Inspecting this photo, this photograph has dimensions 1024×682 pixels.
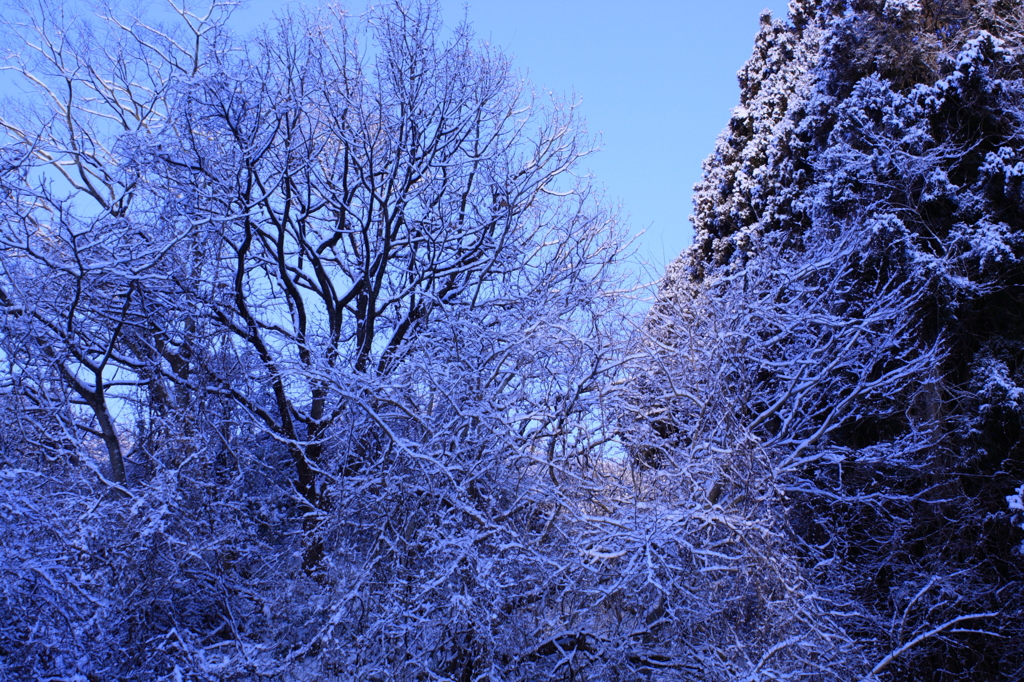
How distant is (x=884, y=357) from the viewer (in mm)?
10266

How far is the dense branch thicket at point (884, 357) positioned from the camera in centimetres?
843

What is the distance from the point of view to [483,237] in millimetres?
11359

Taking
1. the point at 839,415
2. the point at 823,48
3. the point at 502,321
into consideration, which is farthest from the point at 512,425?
the point at 823,48

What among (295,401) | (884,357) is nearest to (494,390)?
(295,401)

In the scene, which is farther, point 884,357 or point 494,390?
point 884,357

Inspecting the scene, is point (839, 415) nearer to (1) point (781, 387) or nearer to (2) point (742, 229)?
(1) point (781, 387)

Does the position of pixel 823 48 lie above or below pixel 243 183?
above

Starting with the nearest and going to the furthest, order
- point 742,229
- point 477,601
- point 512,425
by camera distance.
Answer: point 477,601, point 512,425, point 742,229

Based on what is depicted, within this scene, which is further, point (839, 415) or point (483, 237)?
point (483, 237)

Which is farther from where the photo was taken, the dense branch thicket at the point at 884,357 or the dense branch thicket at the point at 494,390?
the dense branch thicket at the point at 884,357

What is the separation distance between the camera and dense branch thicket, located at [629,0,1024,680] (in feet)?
27.7

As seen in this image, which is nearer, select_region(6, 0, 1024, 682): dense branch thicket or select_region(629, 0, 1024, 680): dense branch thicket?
select_region(6, 0, 1024, 682): dense branch thicket

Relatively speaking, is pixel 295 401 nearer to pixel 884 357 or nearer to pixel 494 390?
pixel 494 390

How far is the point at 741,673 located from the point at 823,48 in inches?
365
